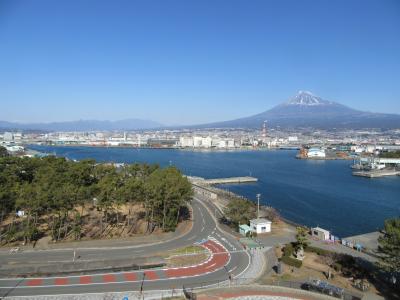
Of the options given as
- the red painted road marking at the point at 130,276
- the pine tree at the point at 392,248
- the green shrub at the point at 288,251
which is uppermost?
the pine tree at the point at 392,248

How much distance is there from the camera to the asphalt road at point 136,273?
6.31m

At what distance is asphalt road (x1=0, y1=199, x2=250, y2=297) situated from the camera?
6.31 m

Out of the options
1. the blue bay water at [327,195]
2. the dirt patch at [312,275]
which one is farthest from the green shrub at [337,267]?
the blue bay water at [327,195]

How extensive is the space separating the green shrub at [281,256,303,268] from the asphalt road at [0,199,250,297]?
2.50 ft

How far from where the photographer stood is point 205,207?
13617 millimetres

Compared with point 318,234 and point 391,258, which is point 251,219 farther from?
point 391,258

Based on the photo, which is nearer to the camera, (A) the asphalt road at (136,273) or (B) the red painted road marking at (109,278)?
(A) the asphalt road at (136,273)

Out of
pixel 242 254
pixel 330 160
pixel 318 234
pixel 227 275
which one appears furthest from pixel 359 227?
pixel 330 160

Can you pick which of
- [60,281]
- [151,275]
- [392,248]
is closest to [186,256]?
[151,275]

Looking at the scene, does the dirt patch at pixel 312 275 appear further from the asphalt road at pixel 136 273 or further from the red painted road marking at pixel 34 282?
the red painted road marking at pixel 34 282

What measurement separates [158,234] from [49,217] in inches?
128

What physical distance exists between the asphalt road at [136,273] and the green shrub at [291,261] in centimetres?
76

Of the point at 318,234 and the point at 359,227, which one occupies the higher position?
the point at 318,234

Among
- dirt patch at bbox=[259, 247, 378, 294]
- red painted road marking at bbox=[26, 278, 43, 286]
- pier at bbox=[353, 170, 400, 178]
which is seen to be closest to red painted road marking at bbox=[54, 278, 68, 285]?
red painted road marking at bbox=[26, 278, 43, 286]
